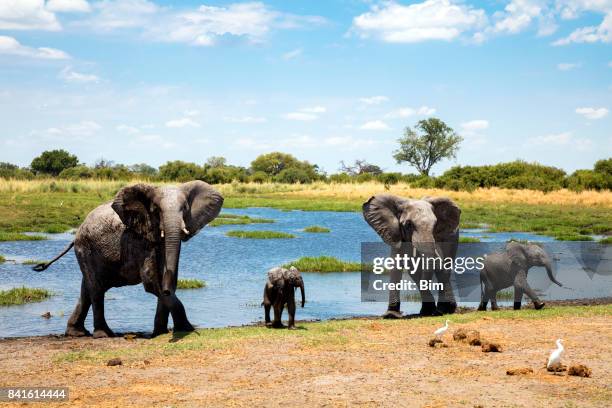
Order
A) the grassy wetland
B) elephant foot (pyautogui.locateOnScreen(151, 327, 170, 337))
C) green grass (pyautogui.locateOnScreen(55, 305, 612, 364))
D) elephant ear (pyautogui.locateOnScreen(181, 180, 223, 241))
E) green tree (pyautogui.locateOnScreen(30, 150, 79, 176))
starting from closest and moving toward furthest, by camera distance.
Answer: green grass (pyautogui.locateOnScreen(55, 305, 612, 364)) < elephant foot (pyautogui.locateOnScreen(151, 327, 170, 337)) < elephant ear (pyautogui.locateOnScreen(181, 180, 223, 241)) < the grassy wetland < green tree (pyautogui.locateOnScreen(30, 150, 79, 176))

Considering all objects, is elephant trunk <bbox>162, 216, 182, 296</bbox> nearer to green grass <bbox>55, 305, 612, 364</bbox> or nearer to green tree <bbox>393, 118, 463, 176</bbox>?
green grass <bbox>55, 305, 612, 364</bbox>

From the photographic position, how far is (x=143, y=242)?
13.7 m

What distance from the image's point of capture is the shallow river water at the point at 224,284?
17.3 meters

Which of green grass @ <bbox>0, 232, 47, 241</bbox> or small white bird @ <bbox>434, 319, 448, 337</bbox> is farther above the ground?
green grass @ <bbox>0, 232, 47, 241</bbox>

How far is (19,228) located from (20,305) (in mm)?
19265

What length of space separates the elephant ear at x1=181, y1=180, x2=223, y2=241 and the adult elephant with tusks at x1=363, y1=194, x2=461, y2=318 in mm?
4049

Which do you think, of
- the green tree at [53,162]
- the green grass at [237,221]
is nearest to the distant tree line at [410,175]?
the green tree at [53,162]

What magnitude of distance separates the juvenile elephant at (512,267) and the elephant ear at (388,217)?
2.19 metres

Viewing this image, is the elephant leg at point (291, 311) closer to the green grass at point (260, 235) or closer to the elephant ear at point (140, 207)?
the elephant ear at point (140, 207)

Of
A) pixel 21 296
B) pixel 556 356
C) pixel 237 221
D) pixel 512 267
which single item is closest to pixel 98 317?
pixel 21 296

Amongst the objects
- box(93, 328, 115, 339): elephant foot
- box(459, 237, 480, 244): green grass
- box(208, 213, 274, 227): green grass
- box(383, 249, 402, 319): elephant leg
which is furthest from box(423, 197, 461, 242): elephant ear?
box(208, 213, 274, 227): green grass

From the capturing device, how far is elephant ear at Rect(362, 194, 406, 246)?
656 inches

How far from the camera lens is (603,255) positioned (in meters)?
29.9

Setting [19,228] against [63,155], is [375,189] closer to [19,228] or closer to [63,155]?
[19,228]
